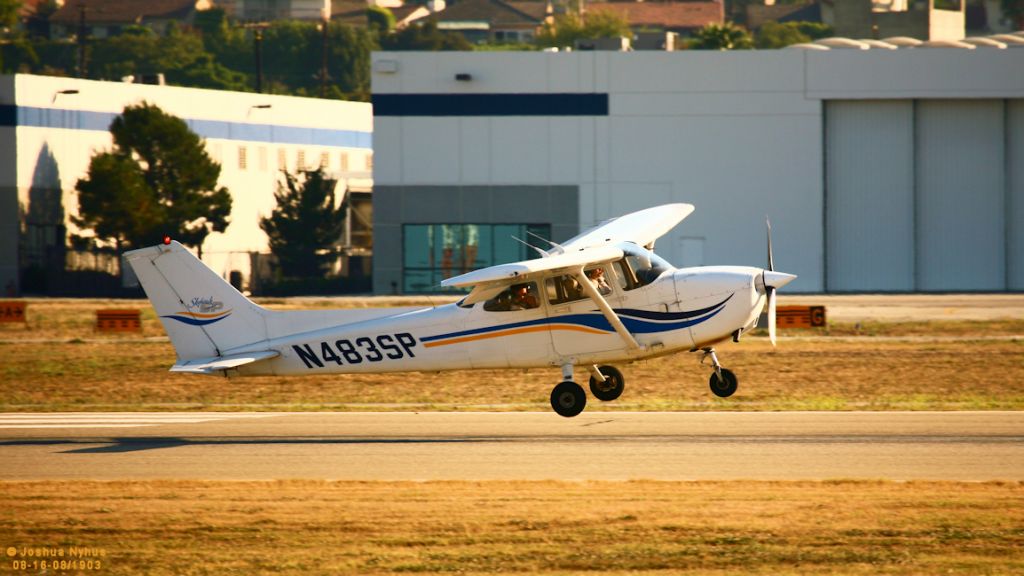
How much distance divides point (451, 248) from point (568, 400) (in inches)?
1549

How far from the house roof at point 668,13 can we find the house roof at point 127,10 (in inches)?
2322

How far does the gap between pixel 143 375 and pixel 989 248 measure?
41.6m

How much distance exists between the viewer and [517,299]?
18953 millimetres

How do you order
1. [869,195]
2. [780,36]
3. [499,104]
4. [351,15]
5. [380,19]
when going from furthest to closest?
[351,15], [380,19], [780,36], [499,104], [869,195]

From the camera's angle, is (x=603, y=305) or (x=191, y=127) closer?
(x=603, y=305)

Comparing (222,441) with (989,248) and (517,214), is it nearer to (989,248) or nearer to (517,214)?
(517,214)

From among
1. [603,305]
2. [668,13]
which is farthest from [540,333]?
[668,13]

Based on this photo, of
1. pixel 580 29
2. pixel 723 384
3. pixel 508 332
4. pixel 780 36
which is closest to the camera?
pixel 723 384

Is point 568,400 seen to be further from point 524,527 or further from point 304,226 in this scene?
point 304,226

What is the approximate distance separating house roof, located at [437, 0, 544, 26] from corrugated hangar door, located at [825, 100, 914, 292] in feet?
447

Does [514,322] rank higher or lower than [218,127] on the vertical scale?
lower

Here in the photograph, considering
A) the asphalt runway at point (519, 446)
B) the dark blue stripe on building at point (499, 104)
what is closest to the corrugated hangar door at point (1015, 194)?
the dark blue stripe on building at point (499, 104)

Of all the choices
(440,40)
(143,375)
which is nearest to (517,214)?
(143,375)

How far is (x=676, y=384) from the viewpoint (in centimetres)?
2548
